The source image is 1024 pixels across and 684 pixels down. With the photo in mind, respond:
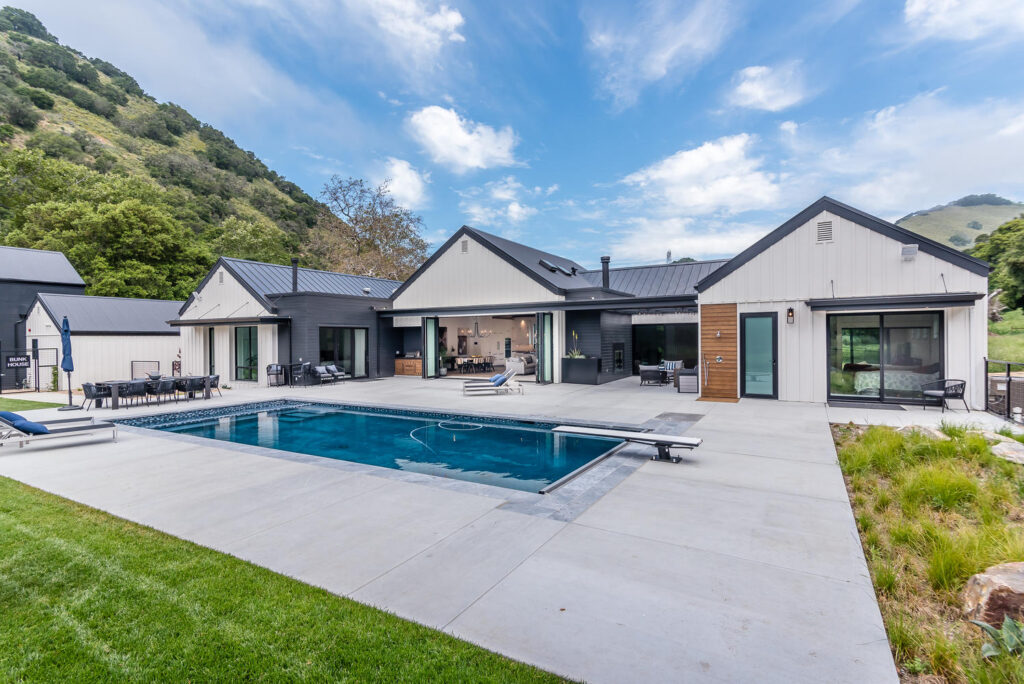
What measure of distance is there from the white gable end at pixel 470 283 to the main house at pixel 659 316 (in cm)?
5

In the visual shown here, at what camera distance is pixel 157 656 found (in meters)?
2.26

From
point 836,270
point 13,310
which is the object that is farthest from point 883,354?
point 13,310

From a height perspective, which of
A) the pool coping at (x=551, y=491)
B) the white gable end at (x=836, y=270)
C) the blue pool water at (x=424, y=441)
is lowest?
the blue pool water at (x=424, y=441)

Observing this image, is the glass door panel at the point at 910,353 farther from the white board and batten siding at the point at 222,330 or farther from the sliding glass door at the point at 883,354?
the white board and batten siding at the point at 222,330

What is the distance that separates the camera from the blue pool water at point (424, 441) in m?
6.63

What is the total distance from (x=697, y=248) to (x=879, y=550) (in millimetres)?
36415

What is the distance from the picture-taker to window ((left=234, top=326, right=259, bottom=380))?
688 inches

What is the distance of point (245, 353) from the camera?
17781mm

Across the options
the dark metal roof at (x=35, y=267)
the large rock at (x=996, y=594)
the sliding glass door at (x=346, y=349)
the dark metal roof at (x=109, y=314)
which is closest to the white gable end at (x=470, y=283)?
the sliding glass door at (x=346, y=349)

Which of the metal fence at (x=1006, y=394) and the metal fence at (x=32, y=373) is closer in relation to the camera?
the metal fence at (x=1006, y=394)

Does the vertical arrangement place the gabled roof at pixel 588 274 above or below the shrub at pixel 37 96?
below

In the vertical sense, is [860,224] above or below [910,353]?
above

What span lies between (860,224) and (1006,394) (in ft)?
14.1

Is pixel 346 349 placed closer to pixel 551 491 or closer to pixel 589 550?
pixel 551 491
